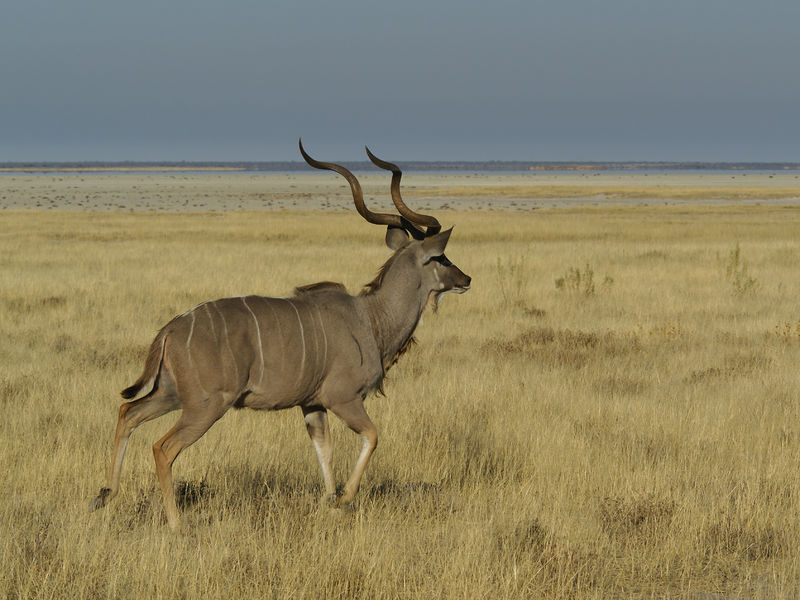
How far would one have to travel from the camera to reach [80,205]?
6338cm

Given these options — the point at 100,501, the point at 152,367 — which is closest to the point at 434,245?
the point at 152,367

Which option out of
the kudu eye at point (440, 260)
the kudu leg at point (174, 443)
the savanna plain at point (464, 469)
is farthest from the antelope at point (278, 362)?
the savanna plain at point (464, 469)

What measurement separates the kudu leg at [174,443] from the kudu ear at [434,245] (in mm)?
2033

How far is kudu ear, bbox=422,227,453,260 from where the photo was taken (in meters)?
6.74

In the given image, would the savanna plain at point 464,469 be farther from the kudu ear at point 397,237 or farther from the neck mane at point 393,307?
the kudu ear at point 397,237

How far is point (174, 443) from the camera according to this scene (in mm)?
5504

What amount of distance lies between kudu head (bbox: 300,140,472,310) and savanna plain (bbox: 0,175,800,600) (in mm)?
1396

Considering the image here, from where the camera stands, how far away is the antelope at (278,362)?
18.3 feet

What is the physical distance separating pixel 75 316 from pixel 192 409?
33.0 feet

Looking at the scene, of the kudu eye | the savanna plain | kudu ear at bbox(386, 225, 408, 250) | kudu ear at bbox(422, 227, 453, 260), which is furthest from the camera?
kudu ear at bbox(386, 225, 408, 250)

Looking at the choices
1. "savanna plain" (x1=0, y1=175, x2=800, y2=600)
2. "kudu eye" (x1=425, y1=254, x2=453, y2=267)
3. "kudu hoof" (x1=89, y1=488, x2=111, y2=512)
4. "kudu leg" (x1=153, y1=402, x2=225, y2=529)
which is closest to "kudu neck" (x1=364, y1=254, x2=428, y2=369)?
"kudu eye" (x1=425, y1=254, x2=453, y2=267)

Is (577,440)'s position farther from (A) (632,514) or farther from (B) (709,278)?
(B) (709,278)

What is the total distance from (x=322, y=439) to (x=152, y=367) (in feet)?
4.24

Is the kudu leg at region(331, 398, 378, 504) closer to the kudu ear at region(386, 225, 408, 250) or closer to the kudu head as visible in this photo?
the kudu head
